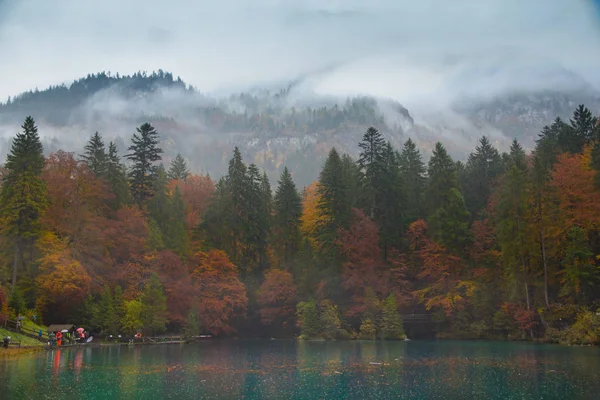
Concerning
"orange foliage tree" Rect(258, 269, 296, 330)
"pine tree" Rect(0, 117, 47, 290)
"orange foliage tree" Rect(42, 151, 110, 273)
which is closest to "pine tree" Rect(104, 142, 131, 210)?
"orange foliage tree" Rect(42, 151, 110, 273)

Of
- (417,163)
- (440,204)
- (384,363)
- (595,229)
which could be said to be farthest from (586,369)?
(417,163)

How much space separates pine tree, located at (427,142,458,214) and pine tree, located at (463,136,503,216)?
23.0 feet

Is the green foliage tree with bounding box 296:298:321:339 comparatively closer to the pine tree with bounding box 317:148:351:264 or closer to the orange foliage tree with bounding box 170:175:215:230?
the pine tree with bounding box 317:148:351:264

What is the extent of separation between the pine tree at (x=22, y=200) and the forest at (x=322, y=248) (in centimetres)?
17

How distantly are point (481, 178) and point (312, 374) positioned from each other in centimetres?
5616

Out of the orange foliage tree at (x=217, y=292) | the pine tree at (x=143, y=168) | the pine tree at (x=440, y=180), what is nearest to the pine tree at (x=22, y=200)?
the pine tree at (x=143, y=168)

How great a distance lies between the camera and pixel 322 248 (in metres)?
71.8

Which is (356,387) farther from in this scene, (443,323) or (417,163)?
(417,163)

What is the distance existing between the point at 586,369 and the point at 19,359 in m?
38.5

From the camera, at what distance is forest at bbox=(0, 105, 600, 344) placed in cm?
5506

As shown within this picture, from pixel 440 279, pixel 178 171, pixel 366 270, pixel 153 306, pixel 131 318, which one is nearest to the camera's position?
pixel 131 318

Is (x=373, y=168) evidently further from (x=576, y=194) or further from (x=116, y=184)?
(x=116, y=184)

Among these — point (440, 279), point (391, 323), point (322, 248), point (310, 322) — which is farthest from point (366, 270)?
point (310, 322)

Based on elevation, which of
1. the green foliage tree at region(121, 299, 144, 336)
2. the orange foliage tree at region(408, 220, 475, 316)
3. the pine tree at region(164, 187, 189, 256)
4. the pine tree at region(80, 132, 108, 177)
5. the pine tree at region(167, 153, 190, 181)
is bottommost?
the green foliage tree at region(121, 299, 144, 336)
